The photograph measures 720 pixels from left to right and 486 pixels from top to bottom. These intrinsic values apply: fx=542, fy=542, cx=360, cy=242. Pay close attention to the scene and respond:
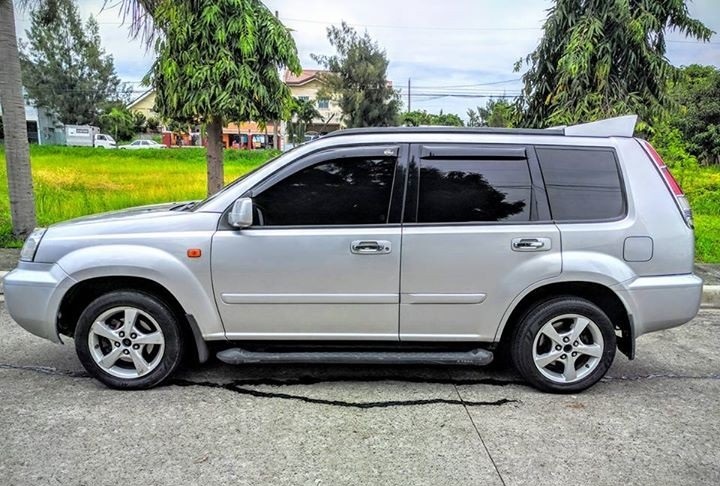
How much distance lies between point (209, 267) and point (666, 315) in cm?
323

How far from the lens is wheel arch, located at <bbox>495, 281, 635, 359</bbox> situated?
12.7ft

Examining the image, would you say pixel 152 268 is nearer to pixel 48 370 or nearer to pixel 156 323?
pixel 156 323

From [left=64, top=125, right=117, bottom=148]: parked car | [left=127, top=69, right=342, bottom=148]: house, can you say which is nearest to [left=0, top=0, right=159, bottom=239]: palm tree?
[left=127, top=69, right=342, bottom=148]: house

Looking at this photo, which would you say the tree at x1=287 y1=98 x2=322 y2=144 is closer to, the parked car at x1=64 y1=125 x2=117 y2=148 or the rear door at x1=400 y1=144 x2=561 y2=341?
the parked car at x1=64 y1=125 x2=117 y2=148

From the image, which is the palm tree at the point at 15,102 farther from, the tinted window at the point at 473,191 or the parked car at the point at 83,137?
the parked car at the point at 83,137

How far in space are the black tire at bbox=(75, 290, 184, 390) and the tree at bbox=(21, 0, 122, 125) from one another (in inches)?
2262

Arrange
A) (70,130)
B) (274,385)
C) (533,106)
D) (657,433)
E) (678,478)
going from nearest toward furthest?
(678,478), (657,433), (274,385), (533,106), (70,130)

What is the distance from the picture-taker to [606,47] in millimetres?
8414

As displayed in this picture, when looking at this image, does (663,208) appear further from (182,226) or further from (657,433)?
(182,226)

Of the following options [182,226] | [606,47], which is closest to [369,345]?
[182,226]

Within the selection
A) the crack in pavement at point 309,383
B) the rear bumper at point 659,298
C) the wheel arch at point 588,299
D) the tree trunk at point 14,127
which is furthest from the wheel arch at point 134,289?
the tree trunk at point 14,127

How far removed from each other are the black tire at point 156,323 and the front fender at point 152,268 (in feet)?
0.51

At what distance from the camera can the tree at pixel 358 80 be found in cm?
3572

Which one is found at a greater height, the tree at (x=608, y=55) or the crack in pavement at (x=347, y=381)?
the tree at (x=608, y=55)
